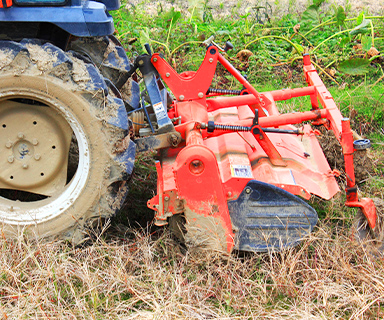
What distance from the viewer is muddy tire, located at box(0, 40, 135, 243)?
8.29 feet

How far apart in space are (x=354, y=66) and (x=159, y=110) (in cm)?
311

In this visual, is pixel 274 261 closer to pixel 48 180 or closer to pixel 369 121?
pixel 48 180

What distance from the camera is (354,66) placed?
5082mm

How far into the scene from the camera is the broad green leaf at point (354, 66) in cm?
505

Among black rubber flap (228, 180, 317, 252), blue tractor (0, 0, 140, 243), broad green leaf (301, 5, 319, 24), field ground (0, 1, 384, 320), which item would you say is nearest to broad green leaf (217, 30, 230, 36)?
broad green leaf (301, 5, 319, 24)

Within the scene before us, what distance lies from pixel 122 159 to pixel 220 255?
33.6 inches

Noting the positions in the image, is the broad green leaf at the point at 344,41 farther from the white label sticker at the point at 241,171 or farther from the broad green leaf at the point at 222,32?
the white label sticker at the point at 241,171

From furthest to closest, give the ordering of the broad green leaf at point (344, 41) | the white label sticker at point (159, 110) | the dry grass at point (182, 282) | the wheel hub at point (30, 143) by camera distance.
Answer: the broad green leaf at point (344, 41) → the white label sticker at point (159, 110) → the wheel hub at point (30, 143) → the dry grass at point (182, 282)

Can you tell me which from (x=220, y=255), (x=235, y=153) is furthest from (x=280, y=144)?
(x=220, y=255)

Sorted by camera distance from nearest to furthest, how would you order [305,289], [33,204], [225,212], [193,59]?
[305,289]
[225,212]
[33,204]
[193,59]

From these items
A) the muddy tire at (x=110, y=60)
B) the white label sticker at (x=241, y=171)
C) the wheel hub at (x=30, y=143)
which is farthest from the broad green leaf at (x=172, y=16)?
the white label sticker at (x=241, y=171)

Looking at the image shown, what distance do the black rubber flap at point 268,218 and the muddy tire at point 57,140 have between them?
76cm

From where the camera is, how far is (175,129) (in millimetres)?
2959

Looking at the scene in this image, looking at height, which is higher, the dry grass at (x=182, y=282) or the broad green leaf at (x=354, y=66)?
the dry grass at (x=182, y=282)
